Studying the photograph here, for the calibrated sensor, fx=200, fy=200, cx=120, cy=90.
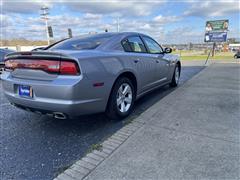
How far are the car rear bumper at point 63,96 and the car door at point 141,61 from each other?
110 cm

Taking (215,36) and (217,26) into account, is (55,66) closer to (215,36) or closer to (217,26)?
(215,36)

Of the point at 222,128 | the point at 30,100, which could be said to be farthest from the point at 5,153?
the point at 222,128

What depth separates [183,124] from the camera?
337cm

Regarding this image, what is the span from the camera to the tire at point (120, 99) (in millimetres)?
3324

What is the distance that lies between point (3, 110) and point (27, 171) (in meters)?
2.61

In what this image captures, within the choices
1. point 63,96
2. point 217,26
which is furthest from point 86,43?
point 217,26

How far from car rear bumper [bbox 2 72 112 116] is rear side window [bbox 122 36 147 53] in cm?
116

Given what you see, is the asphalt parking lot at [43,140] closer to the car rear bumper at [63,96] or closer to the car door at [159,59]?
the car rear bumper at [63,96]

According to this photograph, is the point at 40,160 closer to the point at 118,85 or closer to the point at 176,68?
the point at 118,85

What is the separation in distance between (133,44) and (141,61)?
0.39 m

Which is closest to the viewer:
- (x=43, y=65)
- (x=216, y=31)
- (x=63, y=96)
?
(x=63, y=96)

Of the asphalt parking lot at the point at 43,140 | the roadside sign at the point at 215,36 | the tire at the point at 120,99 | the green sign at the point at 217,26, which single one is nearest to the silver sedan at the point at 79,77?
the tire at the point at 120,99

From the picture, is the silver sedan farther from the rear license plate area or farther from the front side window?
the front side window

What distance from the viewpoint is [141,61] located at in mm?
4027
